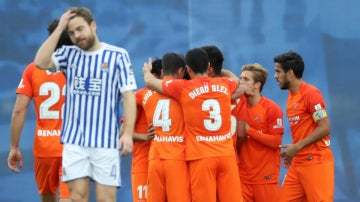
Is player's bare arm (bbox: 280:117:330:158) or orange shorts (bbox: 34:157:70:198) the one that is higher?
player's bare arm (bbox: 280:117:330:158)

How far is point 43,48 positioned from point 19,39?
4652 millimetres

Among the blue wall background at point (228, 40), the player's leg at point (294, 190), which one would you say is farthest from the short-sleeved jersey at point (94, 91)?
the blue wall background at point (228, 40)

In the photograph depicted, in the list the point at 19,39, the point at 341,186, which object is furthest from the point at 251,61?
the point at 19,39

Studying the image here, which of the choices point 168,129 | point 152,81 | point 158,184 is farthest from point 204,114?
point 158,184

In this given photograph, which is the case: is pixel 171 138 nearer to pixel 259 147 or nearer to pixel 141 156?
pixel 141 156

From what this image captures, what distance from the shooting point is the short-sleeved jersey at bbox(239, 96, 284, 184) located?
984cm

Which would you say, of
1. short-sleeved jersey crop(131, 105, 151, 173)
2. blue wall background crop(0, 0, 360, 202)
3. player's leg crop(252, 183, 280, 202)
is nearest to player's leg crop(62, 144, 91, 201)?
short-sleeved jersey crop(131, 105, 151, 173)

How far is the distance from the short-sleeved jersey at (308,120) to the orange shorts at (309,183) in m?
0.08

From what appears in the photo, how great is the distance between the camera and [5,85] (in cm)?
1185

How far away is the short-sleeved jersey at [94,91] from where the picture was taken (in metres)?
7.39

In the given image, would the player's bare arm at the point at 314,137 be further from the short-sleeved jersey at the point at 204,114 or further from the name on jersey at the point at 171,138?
the name on jersey at the point at 171,138

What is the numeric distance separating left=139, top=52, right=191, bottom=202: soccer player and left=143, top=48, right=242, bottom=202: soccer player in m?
0.11

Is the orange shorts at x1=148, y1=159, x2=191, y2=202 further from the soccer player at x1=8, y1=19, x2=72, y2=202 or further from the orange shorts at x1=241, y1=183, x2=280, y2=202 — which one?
the orange shorts at x1=241, y1=183, x2=280, y2=202

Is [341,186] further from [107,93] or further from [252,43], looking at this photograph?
[107,93]
